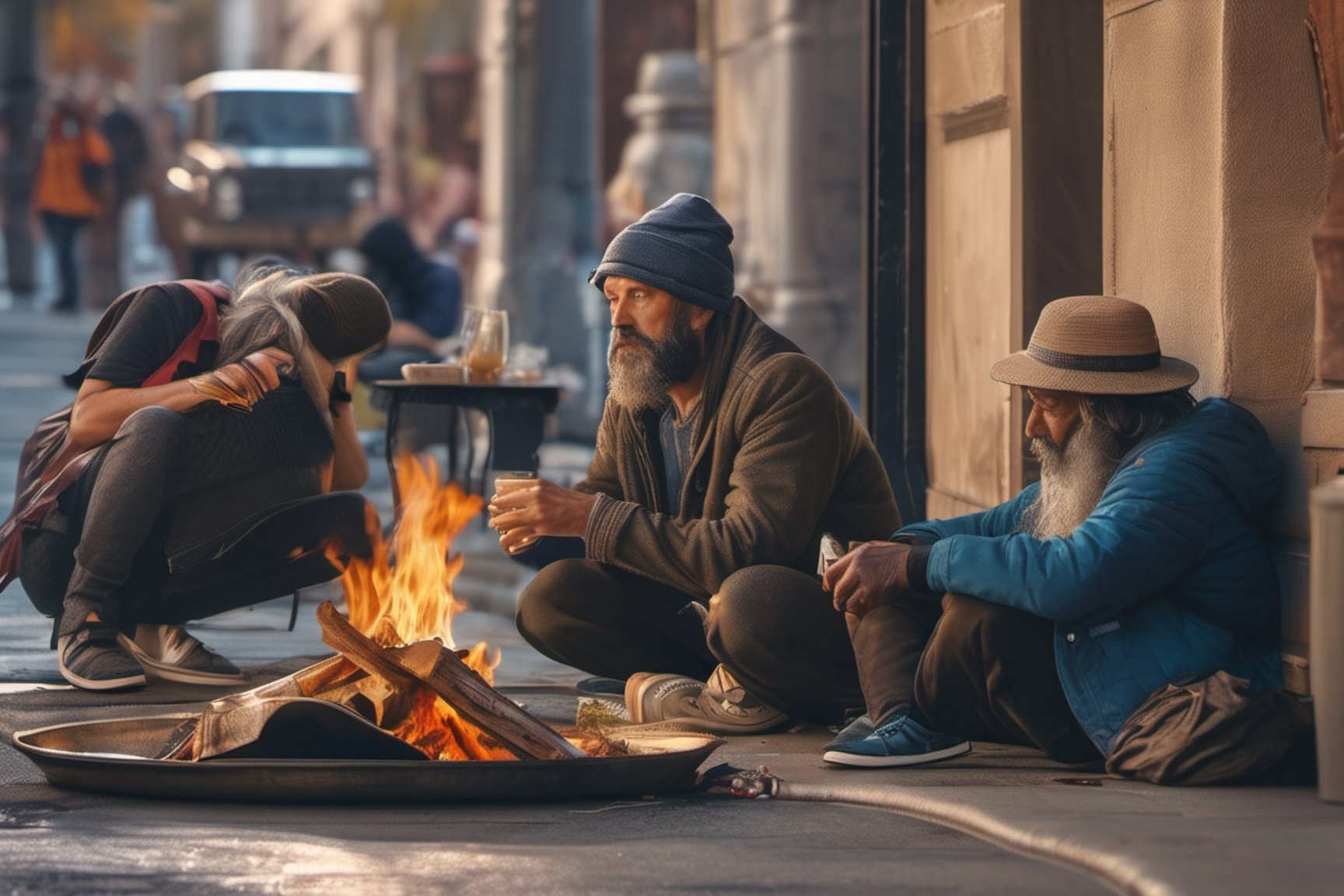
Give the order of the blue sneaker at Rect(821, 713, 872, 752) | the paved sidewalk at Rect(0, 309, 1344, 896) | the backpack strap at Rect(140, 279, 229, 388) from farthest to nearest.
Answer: the backpack strap at Rect(140, 279, 229, 388) < the blue sneaker at Rect(821, 713, 872, 752) < the paved sidewalk at Rect(0, 309, 1344, 896)

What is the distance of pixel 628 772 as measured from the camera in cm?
502

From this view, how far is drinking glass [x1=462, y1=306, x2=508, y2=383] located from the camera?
349 inches

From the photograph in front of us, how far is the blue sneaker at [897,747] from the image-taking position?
5398 mm

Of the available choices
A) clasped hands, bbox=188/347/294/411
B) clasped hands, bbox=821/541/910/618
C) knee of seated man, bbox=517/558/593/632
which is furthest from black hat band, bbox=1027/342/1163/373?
clasped hands, bbox=188/347/294/411

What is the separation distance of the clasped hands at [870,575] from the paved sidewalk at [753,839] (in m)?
0.40

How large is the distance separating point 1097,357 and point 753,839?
145cm

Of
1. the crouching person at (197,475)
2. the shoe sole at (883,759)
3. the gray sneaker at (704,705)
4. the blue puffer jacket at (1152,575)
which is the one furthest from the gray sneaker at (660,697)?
the crouching person at (197,475)

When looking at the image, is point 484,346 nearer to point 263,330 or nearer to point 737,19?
point 263,330

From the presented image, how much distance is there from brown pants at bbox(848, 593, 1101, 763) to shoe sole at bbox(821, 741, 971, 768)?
71mm

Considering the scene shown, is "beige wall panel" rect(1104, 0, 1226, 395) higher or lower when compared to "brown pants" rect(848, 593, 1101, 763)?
higher

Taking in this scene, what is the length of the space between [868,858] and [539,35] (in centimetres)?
→ 1156

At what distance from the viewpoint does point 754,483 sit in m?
5.80

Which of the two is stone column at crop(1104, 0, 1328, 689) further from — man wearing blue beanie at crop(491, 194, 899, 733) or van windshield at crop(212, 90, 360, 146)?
van windshield at crop(212, 90, 360, 146)

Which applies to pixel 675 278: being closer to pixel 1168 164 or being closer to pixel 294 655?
pixel 1168 164
